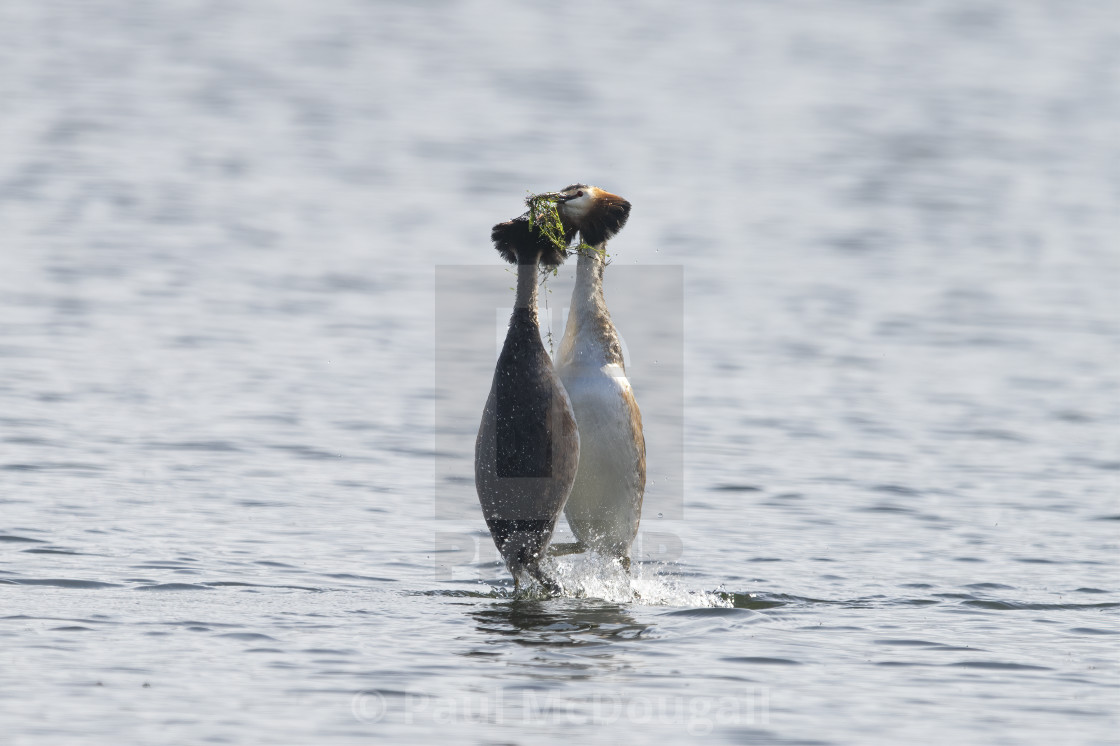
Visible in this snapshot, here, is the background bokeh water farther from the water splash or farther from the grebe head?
the grebe head

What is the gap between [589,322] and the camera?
11.1 metres

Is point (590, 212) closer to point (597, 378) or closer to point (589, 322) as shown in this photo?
point (589, 322)

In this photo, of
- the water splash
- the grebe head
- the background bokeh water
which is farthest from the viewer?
the water splash

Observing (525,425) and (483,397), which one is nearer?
(525,425)

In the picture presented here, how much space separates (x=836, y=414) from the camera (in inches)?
704

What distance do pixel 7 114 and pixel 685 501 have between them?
2368 centimetres

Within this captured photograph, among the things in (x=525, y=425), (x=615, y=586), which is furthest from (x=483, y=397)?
(x=525, y=425)

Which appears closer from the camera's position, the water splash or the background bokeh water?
the background bokeh water

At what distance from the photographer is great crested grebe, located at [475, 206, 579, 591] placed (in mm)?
10422

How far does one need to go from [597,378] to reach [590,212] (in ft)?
3.33

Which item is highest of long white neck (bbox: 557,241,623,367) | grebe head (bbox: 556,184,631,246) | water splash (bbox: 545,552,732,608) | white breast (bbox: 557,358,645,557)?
grebe head (bbox: 556,184,631,246)

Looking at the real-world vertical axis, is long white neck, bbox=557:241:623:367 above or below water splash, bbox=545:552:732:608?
above

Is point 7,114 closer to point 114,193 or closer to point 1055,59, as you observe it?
point 114,193

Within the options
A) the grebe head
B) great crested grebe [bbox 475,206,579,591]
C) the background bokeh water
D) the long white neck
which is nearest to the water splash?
the background bokeh water
